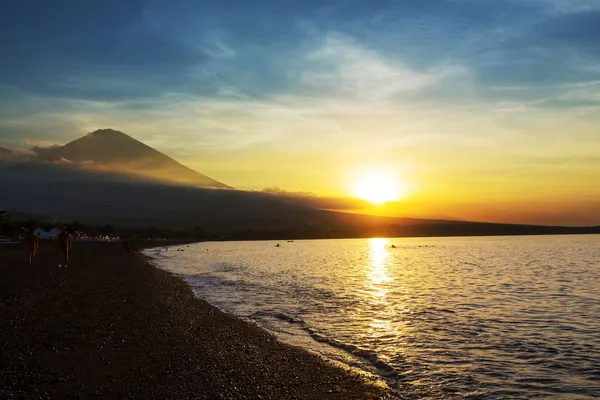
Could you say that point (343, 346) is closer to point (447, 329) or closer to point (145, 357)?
point (447, 329)

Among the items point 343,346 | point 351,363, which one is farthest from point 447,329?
point 351,363

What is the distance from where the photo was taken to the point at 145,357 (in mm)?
12398

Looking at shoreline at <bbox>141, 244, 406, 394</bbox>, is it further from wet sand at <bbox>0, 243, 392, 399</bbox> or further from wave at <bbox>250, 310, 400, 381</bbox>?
wet sand at <bbox>0, 243, 392, 399</bbox>

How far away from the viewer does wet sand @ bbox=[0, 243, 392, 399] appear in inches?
395

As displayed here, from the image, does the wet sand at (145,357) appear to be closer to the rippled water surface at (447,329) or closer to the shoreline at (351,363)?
the shoreline at (351,363)

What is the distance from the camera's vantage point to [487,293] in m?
32.7

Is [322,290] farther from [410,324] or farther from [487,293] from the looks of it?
[410,324]

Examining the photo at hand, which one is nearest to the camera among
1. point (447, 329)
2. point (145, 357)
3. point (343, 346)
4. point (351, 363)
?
point (145, 357)

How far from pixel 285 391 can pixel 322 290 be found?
907 inches

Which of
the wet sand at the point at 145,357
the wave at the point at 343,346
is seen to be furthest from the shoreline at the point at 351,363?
the wet sand at the point at 145,357

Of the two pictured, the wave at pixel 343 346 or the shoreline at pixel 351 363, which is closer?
the shoreline at pixel 351 363

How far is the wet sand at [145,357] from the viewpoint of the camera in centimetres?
1004

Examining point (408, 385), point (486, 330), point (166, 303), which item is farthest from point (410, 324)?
point (166, 303)

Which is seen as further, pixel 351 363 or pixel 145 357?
pixel 351 363
